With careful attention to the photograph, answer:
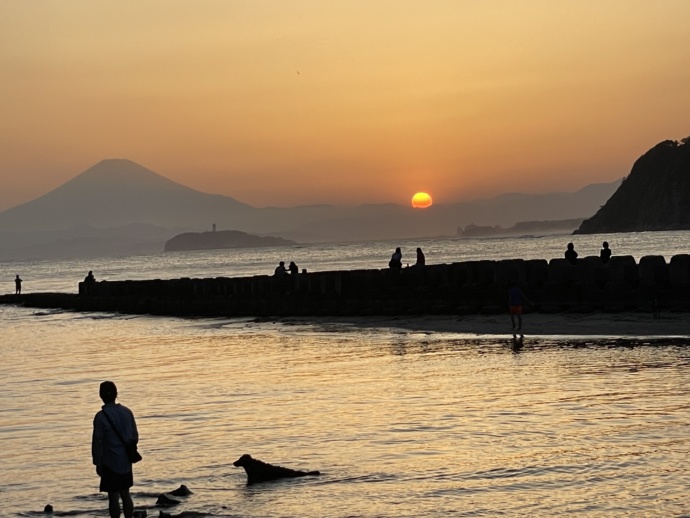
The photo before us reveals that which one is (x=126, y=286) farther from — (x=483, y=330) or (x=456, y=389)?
(x=456, y=389)

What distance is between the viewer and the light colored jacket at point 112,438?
1014 cm

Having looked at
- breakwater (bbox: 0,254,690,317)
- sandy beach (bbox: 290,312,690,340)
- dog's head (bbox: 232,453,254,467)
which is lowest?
dog's head (bbox: 232,453,254,467)

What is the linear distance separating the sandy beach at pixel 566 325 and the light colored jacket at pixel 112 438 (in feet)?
57.4

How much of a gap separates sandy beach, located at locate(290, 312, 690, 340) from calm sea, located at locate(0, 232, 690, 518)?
175 centimetres

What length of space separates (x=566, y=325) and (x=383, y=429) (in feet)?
48.1

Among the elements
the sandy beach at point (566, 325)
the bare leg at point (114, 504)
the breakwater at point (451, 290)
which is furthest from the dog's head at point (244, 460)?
the breakwater at point (451, 290)

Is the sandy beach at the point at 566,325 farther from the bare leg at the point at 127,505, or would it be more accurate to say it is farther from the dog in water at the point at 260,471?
the bare leg at the point at 127,505

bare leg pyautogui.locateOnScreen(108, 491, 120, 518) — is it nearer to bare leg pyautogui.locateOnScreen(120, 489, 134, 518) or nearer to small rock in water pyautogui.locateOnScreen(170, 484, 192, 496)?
bare leg pyautogui.locateOnScreen(120, 489, 134, 518)

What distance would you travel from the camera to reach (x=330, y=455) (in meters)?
13.8

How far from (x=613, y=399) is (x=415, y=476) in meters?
5.15

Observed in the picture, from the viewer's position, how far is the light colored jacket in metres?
10.1

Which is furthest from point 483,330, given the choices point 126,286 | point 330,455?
point 126,286

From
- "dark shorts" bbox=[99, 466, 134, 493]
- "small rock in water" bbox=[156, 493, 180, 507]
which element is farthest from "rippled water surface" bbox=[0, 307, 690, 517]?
"dark shorts" bbox=[99, 466, 134, 493]

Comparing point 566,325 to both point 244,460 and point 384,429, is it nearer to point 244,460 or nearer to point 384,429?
point 384,429
